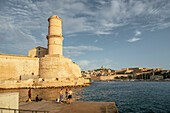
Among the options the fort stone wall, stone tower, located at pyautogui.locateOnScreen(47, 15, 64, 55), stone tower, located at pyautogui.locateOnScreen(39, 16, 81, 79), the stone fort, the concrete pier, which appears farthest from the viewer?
stone tower, located at pyautogui.locateOnScreen(47, 15, 64, 55)

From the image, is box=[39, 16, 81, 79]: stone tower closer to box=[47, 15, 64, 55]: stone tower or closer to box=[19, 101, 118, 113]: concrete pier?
box=[47, 15, 64, 55]: stone tower

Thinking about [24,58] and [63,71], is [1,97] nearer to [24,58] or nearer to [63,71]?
[63,71]

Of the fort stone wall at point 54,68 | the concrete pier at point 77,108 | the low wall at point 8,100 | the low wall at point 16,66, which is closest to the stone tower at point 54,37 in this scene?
the fort stone wall at point 54,68

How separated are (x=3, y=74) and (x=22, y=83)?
9.82 metres

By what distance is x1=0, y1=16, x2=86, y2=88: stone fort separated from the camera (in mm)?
42562

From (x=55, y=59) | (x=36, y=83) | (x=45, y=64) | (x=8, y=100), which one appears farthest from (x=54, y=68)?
(x=8, y=100)

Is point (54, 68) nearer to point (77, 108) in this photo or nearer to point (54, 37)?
point (54, 37)

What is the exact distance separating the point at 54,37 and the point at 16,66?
1673 centimetres

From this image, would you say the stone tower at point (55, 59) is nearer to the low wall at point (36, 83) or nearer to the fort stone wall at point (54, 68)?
the fort stone wall at point (54, 68)

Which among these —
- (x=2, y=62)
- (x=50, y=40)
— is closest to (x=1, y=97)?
(x=2, y=62)

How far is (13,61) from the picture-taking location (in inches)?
1725

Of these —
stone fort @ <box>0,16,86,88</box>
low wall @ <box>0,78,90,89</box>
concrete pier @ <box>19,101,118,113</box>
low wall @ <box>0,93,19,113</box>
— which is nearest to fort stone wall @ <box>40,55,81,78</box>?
stone fort @ <box>0,16,86,88</box>

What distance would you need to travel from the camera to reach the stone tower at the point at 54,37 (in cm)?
5106

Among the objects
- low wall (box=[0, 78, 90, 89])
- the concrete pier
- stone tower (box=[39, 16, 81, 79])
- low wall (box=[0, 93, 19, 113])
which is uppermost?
stone tower (box=[39, 16, 81, 79])
